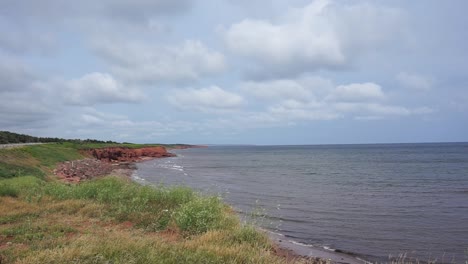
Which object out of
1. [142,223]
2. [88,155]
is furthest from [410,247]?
[88,155]

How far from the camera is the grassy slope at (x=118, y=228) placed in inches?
316

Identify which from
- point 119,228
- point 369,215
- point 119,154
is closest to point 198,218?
point 119,228

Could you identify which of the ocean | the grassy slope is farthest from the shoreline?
the grassy slope

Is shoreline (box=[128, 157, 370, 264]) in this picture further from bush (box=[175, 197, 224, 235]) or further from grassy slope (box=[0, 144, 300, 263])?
bush (box=[175, 197, 224, 235])

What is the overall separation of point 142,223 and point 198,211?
198 cm

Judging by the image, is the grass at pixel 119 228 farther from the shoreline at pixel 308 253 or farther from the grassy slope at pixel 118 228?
the shoreline at pixel 308 253

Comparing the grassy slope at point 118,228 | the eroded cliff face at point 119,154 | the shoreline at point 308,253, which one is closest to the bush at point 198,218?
the grassy slope at point 118,228

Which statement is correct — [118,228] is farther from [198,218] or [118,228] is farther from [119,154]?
[119,154]

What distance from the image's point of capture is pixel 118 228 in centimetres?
1166

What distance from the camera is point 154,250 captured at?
820 cm

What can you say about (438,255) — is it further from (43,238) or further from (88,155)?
(88,155)

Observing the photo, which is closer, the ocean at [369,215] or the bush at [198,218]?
the bush at [198,218]

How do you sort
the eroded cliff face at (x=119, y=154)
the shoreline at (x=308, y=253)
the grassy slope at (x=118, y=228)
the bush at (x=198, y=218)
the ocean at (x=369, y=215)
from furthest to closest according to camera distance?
the eroded cliff face at (x=119, y=154) < the ocean at (x=369, y=215) < the shoreline at (x=308, y=253) < the bush at (x=198, y=218) < the grassy slope at (x=118, y=228)

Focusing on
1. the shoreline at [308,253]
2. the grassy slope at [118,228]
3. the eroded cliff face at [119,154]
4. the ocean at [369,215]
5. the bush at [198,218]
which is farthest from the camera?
the eroded cliff face at [119,154]
